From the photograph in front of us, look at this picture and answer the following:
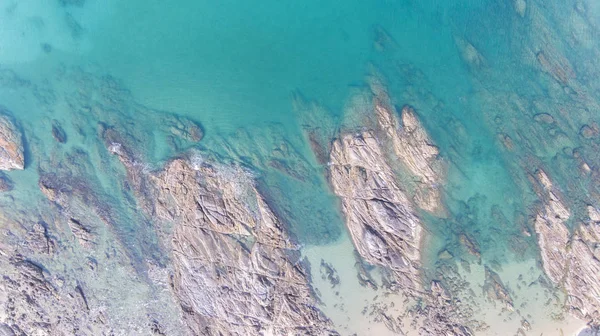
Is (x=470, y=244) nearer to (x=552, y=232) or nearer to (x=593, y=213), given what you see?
(x=552, y=232)

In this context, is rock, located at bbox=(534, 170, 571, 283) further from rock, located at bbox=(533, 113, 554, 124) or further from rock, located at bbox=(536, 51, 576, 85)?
rock, located at bbox=(536, 51, 576, 85)

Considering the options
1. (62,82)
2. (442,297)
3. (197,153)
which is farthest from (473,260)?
(62,82)

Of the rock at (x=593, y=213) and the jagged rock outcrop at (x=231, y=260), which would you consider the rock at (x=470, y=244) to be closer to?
the rock at (x=593, y=213)

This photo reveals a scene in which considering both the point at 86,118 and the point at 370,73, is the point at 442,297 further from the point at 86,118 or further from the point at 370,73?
the point at 86,118

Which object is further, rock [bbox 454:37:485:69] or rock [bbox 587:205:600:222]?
rock [bbox 454:37:485:69]

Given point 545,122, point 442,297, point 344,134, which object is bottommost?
point 442,297

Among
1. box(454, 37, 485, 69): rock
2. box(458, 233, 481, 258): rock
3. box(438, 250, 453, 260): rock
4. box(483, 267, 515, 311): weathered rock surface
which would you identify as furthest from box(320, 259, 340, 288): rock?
box(454, 37, 485, 69): rock

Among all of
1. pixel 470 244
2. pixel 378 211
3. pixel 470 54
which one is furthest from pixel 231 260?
pixel 470 54
